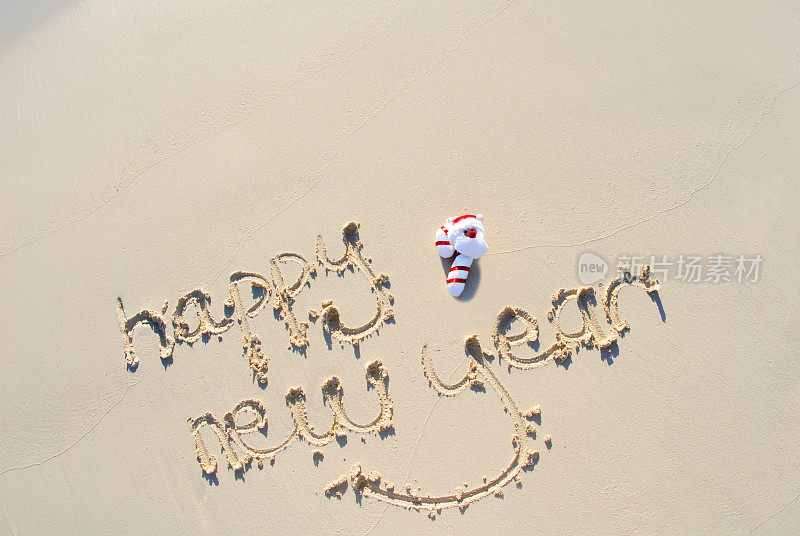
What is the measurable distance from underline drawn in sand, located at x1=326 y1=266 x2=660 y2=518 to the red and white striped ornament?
15.5 inches

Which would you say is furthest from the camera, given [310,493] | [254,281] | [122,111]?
[122,111]

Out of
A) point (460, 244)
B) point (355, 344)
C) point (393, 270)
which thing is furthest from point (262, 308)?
point (460, 244)

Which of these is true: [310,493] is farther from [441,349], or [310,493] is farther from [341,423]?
[441,349]

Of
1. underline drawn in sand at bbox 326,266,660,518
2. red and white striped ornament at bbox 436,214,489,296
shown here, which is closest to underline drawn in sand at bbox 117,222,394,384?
red and white striped ornament at bbox 436,214,489,296

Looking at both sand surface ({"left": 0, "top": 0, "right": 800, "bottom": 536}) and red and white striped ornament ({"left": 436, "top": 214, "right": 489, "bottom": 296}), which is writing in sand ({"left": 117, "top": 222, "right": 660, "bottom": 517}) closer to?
sand surface ({"left": 0, "top": 0, "right": 800, "bottom": 536})

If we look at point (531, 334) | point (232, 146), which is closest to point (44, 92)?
point (232, 146)

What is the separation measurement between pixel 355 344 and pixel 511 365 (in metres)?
1.10

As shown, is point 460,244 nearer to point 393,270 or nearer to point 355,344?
point 393,270

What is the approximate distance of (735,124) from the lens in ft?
12.1

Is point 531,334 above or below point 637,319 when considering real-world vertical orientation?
above

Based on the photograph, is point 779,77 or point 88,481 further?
point 779,77

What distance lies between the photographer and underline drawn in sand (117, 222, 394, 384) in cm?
346

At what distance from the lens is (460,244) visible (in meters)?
3.39

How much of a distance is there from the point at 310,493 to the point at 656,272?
9.40 feet
